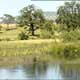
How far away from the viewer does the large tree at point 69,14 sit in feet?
198

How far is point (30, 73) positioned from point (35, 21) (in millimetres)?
40306

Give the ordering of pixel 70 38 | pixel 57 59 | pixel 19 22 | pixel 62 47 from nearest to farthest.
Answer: pixel 57 59, pixel 62 47, pixel 70 38, pixel 19 22

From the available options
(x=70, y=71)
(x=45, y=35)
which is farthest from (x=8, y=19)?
(x=70, y=71)

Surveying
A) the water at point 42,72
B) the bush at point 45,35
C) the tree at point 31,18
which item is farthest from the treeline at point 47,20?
the water at point 42,72

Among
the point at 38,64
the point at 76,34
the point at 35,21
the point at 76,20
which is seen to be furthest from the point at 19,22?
the point at 38,64

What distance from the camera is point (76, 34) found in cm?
3884

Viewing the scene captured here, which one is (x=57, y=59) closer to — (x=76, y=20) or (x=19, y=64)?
(x=19, y=64)

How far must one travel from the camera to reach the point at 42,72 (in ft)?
78.6

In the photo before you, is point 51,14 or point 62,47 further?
point 51,14

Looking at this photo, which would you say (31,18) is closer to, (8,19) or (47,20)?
(47,20)

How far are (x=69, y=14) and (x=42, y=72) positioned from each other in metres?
38.9

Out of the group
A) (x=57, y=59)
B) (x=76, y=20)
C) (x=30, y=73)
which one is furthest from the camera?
(x=76, y=20)

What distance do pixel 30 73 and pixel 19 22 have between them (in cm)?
4164

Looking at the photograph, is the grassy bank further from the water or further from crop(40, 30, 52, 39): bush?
crop(40, 30, 52, 39): bush
